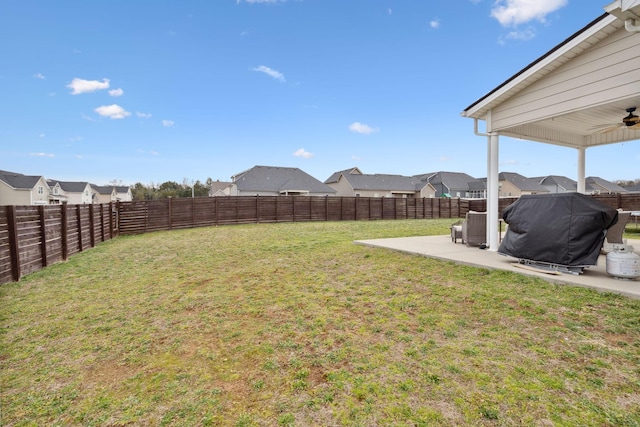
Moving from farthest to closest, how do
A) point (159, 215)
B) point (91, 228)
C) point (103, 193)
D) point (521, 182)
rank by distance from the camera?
point (103, 193) < point (521, 182) < point (159, 215) < point (91, 228)

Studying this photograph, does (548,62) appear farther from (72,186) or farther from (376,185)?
(72,186)

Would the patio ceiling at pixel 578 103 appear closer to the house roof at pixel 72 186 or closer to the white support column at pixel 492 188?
the white support column at pixel 492 188

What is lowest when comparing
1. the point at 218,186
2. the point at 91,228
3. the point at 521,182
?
the point at 91,228

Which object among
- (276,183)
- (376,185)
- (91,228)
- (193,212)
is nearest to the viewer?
(91,228)

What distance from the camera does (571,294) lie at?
3779mm

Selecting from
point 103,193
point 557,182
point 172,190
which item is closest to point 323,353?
point 557,182

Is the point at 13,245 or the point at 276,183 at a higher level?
the point at 276,183

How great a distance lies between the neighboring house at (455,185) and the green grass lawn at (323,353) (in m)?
37.8

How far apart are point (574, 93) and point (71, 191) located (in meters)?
57.5

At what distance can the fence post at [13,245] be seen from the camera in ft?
17.3

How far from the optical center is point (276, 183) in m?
27.2

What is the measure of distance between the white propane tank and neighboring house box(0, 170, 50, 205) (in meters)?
43.8

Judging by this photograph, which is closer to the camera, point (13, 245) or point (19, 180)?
point (13, 245)

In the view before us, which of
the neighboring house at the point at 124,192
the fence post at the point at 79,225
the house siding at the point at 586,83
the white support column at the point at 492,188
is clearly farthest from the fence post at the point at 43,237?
the neighboring house at the point at 124,192
